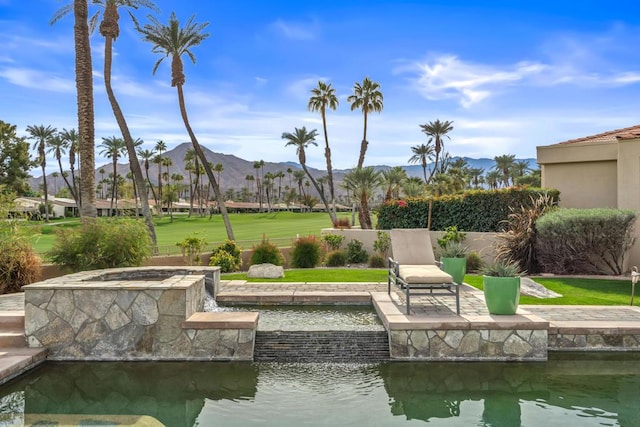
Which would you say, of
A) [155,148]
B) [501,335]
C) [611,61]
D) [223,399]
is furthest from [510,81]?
[155,148]

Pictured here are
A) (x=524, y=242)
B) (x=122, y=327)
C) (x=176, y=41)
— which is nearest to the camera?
(x=122, y=327)

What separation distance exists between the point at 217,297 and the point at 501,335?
551 centimetres

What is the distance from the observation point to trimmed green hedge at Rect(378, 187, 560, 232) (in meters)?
15.5

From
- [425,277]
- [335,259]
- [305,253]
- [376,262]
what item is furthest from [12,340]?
[376,262]

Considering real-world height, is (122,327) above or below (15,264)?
below

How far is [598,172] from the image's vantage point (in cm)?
1480

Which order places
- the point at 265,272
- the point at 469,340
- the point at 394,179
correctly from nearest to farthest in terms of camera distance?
1. the point at 469,340
2. the point at 265,272
3. the point at 394,179

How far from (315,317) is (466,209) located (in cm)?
1040

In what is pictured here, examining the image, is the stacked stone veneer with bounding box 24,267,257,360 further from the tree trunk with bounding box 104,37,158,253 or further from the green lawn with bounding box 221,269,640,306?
the tree trunk with bounding box 104,37,158,253

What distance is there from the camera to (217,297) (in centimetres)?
951

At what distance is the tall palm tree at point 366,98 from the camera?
38156 mm

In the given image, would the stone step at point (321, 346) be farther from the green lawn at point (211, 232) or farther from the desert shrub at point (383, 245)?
the desert shrub at point (383, 245)

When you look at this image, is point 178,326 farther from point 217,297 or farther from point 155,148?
point 155,148

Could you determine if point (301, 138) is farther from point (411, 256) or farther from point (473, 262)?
point (411, 256)
